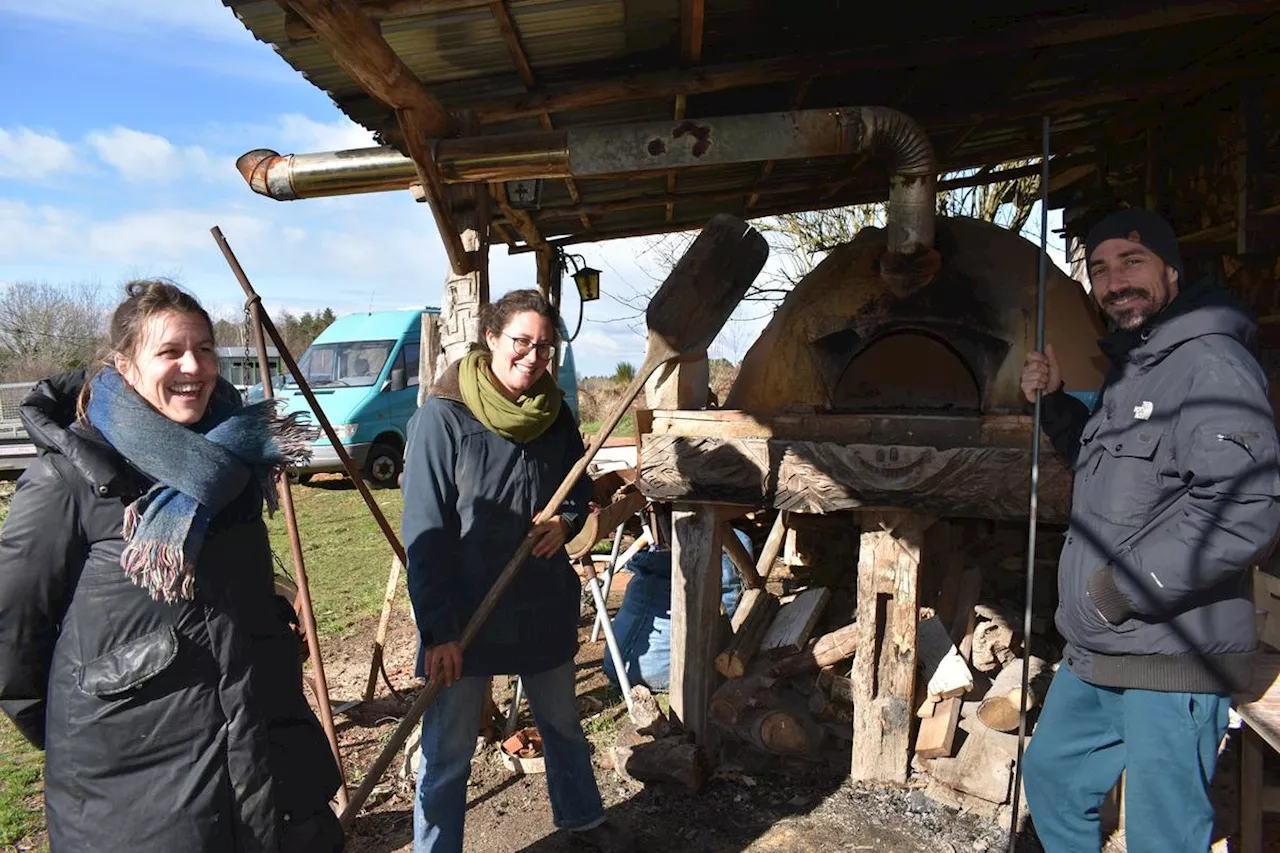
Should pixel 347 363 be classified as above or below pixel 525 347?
above

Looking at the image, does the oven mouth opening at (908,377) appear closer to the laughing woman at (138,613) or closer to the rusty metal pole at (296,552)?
the rusty metal pole at (296,552)

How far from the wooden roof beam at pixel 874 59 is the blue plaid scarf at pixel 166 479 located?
8.65 ft

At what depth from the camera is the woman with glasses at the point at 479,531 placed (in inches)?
109

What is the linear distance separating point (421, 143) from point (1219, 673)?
332 centimetres

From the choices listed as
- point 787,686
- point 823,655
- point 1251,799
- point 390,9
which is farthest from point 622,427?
point 1251,799

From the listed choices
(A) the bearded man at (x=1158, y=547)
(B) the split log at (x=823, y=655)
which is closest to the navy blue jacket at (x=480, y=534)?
(B) the split log at (x=823, y=655)

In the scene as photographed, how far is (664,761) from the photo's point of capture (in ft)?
12.7

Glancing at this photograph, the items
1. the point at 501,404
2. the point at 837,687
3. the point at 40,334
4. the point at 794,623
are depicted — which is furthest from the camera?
the point at 40,334

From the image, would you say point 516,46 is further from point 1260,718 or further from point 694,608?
point 1260,718

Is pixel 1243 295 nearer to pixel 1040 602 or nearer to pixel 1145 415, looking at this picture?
pixel 1040 602

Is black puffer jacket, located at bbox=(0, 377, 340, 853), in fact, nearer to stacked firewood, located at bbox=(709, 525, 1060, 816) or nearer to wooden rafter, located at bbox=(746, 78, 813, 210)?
stacked firewood, located at bbox=(709, 525, 1060, 816)

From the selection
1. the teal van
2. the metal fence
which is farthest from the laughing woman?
the metal fence

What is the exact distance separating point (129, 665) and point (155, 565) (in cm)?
22

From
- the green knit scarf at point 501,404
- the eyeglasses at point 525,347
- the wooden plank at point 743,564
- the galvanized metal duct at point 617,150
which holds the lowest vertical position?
the wooden plank at point 743,564
